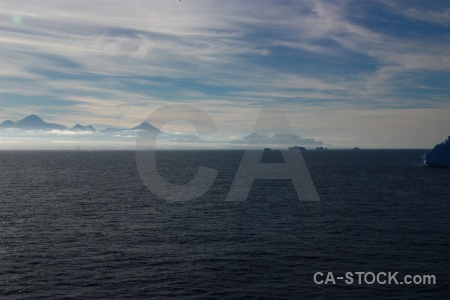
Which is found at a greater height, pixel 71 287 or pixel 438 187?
pixel 438 187

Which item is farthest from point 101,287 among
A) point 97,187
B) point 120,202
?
point 97,187

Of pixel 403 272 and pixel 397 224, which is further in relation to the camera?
pixel 397 224

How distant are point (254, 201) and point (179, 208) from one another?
2098cm

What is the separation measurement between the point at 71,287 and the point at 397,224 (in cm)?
5683

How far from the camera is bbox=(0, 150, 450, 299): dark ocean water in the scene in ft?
146

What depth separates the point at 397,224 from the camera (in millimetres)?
75125

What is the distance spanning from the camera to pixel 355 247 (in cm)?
5944

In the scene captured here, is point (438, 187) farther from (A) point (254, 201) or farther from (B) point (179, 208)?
(B) point (179, 208)

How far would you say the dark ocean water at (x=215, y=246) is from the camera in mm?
44625

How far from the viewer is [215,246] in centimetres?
6047

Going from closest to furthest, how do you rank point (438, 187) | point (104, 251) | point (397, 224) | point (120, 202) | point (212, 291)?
1. point (212, 291)
2. point (104, 251)
3. point (397, 224)
4. point (120, 202)
5. point (438, 187)

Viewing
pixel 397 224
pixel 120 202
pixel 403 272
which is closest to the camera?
pixel 403 272

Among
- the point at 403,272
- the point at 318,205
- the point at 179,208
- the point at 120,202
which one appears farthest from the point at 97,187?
the point at 403,272

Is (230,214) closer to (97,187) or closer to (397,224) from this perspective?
(397,224)
